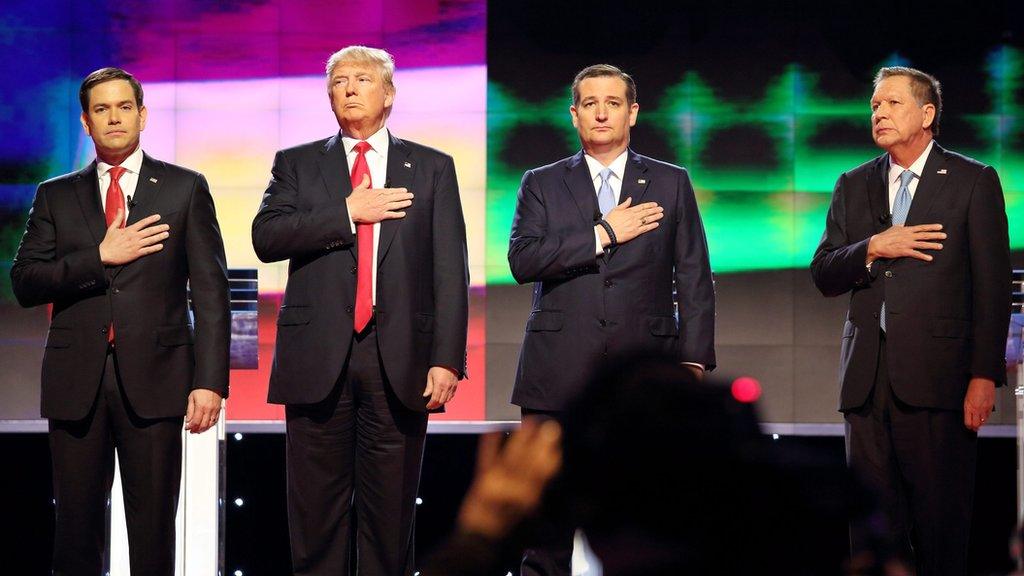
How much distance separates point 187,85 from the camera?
23.5 ft

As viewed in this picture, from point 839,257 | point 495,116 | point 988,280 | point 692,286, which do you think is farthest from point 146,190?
point 495,116

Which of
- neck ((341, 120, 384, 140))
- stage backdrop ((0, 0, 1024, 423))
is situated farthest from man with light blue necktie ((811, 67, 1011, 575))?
stage backdrop ((0, 0, 1024, 423))

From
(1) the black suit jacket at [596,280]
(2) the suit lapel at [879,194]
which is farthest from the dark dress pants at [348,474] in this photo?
(2) the suit lapel at [879,194]

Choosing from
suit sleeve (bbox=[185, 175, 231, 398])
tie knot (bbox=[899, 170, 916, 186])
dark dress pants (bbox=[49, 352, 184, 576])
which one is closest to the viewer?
dark dress pants (bbox=[49, 352, 184, 576])

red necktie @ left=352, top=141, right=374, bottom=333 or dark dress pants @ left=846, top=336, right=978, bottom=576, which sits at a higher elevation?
red necktie @ left=352, top=141, right=374, bottom=333

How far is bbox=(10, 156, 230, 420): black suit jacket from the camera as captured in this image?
3102 millimetres

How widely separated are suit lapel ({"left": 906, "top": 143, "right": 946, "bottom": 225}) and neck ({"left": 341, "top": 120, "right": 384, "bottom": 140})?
1490 millimetres

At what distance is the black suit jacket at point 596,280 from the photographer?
327cm

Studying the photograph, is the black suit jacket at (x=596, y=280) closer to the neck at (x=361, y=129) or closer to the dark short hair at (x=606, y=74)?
the dark short hair at (x=606, y=74)

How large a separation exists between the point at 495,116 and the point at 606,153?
376 centimetres

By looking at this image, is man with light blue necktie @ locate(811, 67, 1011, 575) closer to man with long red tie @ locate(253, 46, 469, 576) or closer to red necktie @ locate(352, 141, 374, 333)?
man with long red tie @ locate(253, 46, 469, 576)

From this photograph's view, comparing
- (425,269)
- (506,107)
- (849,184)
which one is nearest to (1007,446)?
(849,184)

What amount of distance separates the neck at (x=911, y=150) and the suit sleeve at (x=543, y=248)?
0.90 m

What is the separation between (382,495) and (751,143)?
4.55 meters
